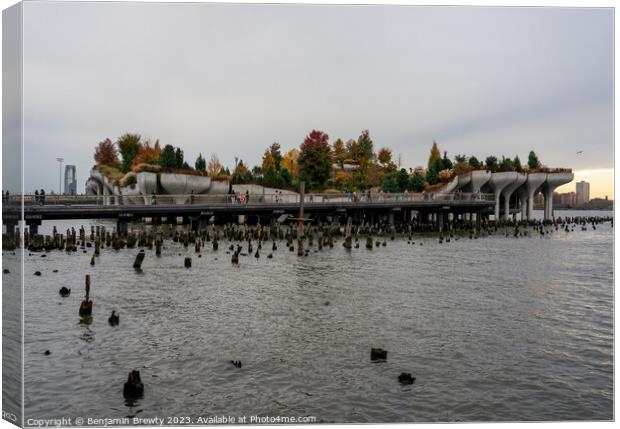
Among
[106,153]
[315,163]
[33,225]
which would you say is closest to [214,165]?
[106,153]

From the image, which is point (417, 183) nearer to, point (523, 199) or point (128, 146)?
point (523, 199)

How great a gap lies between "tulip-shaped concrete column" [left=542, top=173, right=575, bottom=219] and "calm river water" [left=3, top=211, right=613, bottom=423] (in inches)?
2433

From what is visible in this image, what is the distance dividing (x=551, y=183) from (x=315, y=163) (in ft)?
139

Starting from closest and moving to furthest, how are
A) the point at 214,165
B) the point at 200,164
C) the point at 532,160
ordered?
the point at 200,164 → the point at 532,160 → the point at 214,165

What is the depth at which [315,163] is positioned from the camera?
100 m

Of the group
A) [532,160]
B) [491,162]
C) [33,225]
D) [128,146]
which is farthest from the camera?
[128,146]

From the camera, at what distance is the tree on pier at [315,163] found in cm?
10031

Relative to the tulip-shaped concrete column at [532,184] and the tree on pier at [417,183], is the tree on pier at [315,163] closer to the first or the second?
the tree on pier at [417,183]

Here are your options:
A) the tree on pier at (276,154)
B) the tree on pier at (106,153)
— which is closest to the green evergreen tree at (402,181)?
the tree on pier at (276,154)

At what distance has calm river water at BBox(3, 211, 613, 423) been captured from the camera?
1286cm

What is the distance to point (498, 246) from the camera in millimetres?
53781

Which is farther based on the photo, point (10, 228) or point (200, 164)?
point (200, 164)

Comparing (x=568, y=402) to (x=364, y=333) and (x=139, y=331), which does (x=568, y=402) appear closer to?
(x=364, y=333)

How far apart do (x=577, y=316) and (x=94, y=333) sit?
19.5 metres
